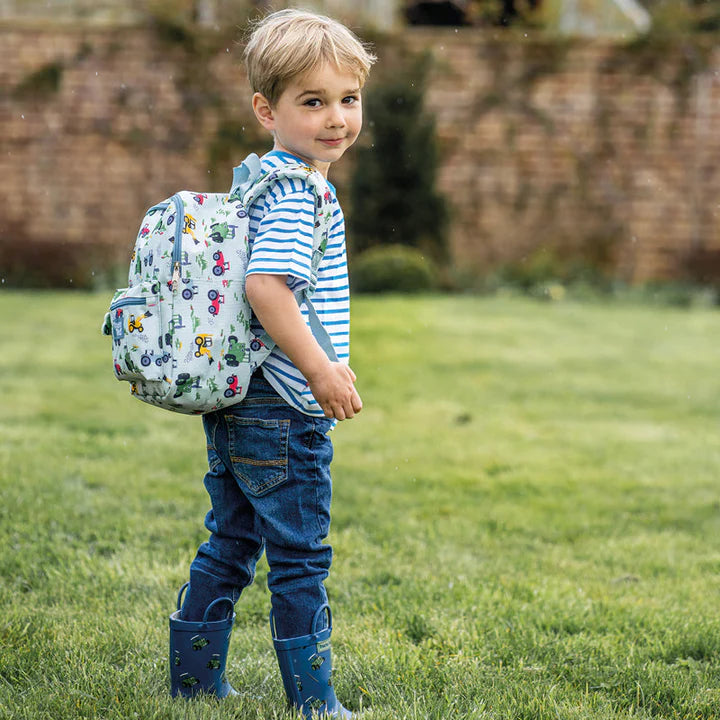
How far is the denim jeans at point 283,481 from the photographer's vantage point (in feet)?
6.47

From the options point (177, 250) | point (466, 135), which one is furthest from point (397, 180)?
point (177, 250)

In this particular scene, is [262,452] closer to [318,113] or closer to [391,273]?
[318,113]

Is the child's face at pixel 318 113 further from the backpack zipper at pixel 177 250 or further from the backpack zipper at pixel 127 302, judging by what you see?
A: the backpack zipper at pixel 127 302

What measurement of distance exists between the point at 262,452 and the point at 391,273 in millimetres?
8264

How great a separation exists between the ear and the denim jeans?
1.75ft

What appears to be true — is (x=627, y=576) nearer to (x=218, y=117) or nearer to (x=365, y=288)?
(x=365, y=288)

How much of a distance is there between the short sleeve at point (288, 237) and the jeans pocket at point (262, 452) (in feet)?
0.94

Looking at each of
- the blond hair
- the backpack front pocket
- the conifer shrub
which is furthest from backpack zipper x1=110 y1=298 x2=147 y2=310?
the conifer shrub

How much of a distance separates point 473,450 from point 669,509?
110 cm

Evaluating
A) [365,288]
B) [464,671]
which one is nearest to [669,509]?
[464,671]

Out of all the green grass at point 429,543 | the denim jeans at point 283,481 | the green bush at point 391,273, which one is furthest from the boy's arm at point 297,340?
the green bush at point 391,273

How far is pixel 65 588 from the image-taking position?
2857mm

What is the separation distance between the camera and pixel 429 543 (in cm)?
347

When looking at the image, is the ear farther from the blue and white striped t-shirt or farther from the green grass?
the green grass
